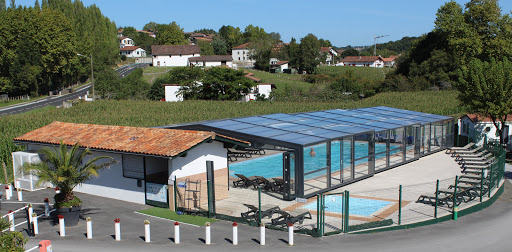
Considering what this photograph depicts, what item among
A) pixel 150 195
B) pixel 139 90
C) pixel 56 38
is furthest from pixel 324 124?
pixel 56 38

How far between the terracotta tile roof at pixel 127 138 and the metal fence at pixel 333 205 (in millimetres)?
1543

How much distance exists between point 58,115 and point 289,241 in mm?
36985

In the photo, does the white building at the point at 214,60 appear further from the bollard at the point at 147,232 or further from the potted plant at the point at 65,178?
the bollard at the point at 147,232

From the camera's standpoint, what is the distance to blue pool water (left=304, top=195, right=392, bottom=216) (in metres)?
16.3

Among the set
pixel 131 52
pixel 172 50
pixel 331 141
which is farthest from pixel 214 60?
pixel 331 141

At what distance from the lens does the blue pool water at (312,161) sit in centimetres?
1922

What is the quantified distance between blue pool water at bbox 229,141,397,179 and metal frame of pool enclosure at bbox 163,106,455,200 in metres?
0.04

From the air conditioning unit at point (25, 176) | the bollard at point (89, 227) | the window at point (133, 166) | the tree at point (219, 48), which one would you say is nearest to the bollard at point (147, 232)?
the bollard at point (89, 227)

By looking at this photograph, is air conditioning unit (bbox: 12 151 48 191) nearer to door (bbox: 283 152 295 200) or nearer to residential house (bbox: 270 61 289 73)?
door (bbox: 283 152 295 200)

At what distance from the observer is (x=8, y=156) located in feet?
84.8

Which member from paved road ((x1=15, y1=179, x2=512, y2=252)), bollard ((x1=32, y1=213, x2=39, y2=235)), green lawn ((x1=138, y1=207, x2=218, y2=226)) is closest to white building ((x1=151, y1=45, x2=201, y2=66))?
green lawn ((x1=138, y1=207, x2=218, y2=226))

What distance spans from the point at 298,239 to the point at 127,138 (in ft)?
30.7

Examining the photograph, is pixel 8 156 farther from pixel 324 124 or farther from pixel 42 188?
pixel 324 124

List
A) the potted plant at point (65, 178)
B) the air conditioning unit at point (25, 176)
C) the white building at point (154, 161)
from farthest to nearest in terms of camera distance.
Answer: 1. the air conditioning unit at point (25, 176)
2. the white building at point (154, 161)
3. the potted plant at point (65, 178)
